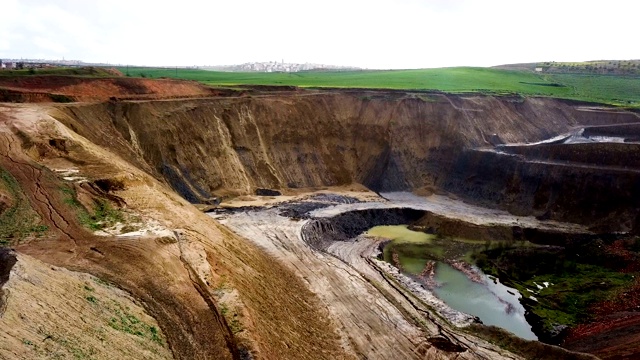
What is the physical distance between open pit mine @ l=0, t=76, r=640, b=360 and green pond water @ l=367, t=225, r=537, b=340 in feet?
0.50

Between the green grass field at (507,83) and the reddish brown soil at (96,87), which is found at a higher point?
the green grass field at (507,83)

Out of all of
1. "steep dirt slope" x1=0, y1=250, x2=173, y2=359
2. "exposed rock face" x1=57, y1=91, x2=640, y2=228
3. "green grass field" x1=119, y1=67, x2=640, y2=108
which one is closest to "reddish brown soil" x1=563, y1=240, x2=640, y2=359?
"exposed rock face" x1=57, y1=91, x2=640, y2=228

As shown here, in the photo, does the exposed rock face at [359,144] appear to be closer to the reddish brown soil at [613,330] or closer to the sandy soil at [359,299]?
the sandy soil at [359,299]

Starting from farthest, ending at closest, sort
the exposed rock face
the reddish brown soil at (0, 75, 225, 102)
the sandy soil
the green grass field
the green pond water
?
the green grass field < the reddish brown soil at (0, 75, 225, 102) < the exposed rock face < the green pond water < the sandy soil

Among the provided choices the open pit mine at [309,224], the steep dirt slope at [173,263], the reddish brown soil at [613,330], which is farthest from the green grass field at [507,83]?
the reddish brown soil at [613,330]

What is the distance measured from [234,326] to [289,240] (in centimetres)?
1619

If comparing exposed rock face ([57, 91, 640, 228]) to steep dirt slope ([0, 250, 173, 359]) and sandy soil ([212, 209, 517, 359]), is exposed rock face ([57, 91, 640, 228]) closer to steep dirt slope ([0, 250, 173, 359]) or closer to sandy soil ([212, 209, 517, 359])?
sandy soil ([212, 209, 517, 359])

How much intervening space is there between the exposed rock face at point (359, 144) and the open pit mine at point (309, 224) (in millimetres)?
193

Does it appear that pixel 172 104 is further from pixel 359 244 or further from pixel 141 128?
pixel 359 244

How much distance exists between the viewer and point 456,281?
33094 mm

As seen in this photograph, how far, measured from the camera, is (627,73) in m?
101

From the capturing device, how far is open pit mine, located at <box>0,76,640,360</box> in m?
17.8

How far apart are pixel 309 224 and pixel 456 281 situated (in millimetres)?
11504

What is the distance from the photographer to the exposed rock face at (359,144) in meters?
41.4
